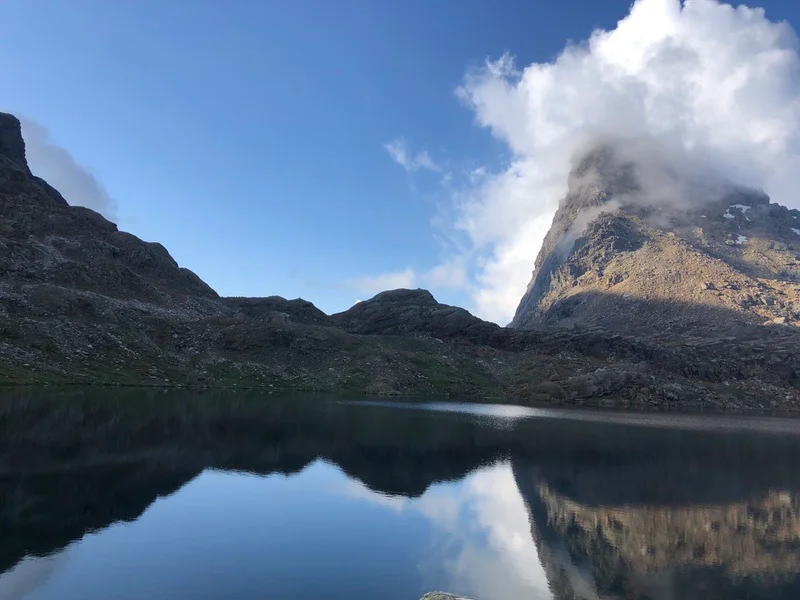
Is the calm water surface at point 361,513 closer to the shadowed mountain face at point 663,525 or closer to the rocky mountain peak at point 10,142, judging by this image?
the shadowed mountain face at point 663,525

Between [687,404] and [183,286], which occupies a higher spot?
[183,286]

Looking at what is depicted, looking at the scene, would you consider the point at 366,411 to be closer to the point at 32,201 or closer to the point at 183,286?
the point at 183,286

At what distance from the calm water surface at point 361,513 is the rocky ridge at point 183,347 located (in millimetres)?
39604

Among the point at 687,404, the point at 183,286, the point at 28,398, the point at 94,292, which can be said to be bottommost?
the point at 28,398

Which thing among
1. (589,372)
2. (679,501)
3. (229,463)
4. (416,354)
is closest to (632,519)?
(679,501)

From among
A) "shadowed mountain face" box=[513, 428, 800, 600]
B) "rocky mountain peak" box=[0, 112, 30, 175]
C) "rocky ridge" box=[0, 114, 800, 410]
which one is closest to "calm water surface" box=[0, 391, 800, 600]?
"shadowed mountain face" box=[513, 428, 800, 600]

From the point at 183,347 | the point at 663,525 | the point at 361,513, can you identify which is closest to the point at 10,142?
the point at 183,347

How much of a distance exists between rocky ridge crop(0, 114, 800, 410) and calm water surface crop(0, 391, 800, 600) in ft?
130

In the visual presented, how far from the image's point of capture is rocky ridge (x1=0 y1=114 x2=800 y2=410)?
107750 mm

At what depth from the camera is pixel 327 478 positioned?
4525cm

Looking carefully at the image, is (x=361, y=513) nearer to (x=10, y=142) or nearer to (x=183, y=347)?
(x=183, y=347)

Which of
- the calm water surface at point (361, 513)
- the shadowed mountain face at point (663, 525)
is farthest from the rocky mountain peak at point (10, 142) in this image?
the shadowed mountain face at point (663, 525)

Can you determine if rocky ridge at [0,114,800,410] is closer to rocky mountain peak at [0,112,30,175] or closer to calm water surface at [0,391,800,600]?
rocky mountain peak at [0,112,30,175]

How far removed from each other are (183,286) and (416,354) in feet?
291
